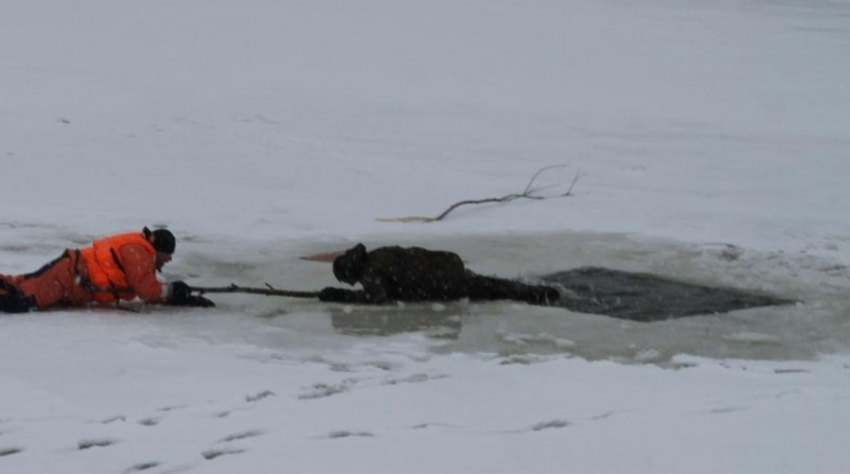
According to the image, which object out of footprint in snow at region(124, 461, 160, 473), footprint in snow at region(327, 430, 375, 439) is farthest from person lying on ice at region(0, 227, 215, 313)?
footprint in snow at region(124, 461, 160, 473)

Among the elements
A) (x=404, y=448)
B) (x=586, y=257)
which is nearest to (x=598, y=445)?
(x=404, y=448)

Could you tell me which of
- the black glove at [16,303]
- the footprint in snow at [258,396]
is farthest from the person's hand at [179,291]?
the footprint in snow at [258,396]

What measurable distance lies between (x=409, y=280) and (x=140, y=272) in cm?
183

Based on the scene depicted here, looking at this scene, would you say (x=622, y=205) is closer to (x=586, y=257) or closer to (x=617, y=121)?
(x=586, y=257)

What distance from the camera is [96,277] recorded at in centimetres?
869

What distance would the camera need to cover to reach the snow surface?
6.26 m

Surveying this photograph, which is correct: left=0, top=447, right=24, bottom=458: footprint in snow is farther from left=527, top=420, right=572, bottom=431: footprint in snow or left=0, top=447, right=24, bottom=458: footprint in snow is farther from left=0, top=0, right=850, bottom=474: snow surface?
left=527, top=420, right=572, bottom=431: footprint in snow

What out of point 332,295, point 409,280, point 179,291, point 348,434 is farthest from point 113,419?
point 409,280

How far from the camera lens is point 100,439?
605 centimetres

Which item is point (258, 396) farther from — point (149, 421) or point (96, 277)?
point (96, 277)

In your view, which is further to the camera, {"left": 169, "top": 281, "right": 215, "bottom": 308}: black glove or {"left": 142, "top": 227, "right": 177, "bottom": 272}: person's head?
{"left": 169, "top": 281, "right": 215, "bottom": 308}: black glove

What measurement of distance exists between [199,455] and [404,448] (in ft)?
2.85

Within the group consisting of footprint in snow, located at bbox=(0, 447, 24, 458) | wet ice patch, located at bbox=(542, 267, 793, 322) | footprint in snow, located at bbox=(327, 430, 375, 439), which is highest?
footprint in snow, located at bbox=(0, 447, 24, 458)

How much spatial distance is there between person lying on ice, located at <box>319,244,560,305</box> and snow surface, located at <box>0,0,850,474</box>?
187mm
